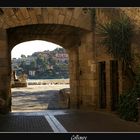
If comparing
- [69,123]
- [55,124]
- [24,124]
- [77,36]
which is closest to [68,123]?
[69,123]

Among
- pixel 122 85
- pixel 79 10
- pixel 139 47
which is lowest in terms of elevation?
pixel 122 85

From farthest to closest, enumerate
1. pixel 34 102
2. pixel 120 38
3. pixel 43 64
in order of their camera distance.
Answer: pixel 43 64 < pixel 34 102 < pixel 120 38

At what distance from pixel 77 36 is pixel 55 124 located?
268 inches

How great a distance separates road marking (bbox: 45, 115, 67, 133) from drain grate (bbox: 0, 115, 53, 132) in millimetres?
118

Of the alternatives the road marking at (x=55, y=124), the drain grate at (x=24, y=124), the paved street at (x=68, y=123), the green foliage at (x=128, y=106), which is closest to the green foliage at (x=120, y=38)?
the green foliage at (x=128, y=106)

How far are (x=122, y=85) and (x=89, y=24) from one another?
2.93 meters

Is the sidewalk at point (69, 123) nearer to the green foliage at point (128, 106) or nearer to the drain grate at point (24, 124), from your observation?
the drain grate at point (24, 124)

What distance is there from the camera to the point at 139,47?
48.4 feet

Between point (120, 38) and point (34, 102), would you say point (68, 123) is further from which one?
point (34, 102)

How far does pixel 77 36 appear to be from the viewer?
19.0 m

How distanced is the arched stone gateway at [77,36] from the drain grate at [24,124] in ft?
5.13

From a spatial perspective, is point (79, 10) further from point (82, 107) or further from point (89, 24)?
point (82, 107)
